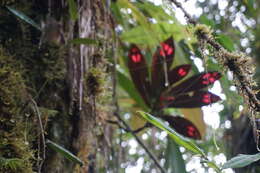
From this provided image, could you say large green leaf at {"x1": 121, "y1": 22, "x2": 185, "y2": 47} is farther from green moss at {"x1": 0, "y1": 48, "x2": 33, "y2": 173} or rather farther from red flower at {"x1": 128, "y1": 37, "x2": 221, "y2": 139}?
green moss at {"x1": 0, "y1": 48, "x2": 33, "y2": 173}

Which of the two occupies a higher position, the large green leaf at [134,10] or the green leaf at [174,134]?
the large green leaf at [134,10]

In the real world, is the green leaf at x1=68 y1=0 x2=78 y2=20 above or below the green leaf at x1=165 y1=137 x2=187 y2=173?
above

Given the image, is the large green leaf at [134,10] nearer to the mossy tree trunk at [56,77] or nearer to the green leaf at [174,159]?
the mossy tree trunk at [56,77]

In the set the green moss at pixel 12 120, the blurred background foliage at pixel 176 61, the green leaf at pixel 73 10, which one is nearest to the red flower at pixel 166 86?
the blurred background foliage at pixel 176 61

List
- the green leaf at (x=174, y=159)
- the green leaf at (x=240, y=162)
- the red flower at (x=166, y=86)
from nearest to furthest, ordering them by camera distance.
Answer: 1. the green leaf at (x=240, y=162)
2. the green leaf at (x=174, y=159)
3. the red flower at (x=166, y=86)

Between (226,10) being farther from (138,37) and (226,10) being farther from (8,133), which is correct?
(8,133)

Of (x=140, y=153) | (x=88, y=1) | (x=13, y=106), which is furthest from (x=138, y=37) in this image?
(x=140, y=153)

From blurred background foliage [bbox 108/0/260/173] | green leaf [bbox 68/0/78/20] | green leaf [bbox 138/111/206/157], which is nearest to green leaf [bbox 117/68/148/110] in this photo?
blurred background foliage [bbox 108/0/260/173]

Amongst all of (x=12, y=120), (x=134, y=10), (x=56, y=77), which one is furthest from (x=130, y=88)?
(x=12, y=120)
